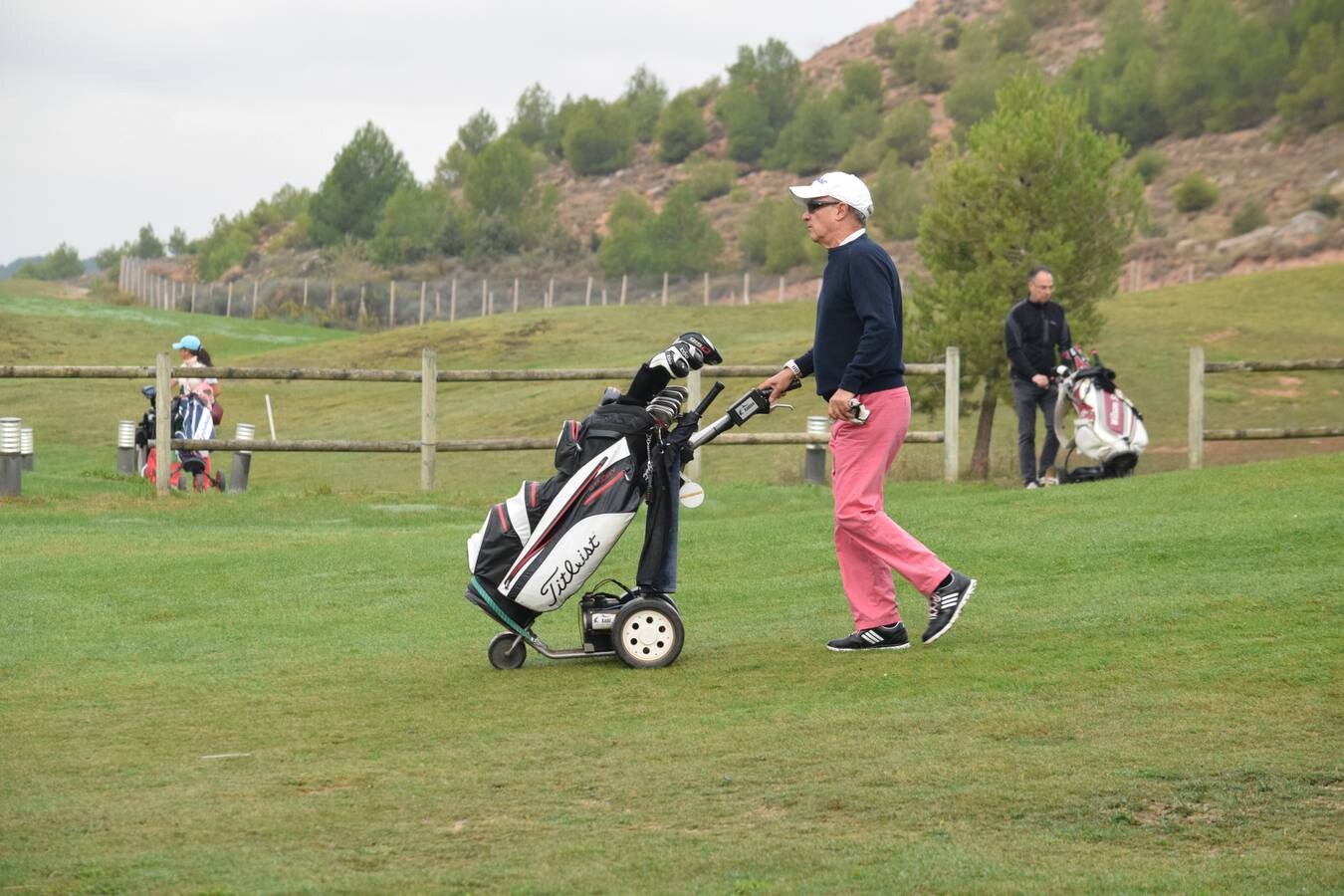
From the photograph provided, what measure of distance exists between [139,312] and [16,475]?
5472 centimetres

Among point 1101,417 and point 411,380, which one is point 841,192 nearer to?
point 1101,417

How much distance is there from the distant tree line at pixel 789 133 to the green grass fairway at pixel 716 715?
6917 cm

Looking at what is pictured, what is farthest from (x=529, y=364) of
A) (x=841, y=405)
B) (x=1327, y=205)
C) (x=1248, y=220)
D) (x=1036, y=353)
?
(x=1248, y=220)

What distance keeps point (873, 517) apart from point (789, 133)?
416 feet

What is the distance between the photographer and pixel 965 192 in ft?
87.8

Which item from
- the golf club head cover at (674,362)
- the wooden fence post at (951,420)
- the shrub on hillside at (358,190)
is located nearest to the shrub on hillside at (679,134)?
the shrub on hillside at (358,190)

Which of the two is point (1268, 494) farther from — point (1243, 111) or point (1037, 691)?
point (1243, 111)

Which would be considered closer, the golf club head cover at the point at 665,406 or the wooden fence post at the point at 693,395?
the golf club head cover at the point at 665,406

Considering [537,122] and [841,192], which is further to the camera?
[537,122]

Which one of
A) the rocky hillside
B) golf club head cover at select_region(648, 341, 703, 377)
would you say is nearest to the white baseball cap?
golf club head cover at select_region(648, 341, 703, 377)

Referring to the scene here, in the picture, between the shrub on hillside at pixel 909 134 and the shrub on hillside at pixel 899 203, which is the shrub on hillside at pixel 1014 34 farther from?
the shrub on hillside at pixel 899 203

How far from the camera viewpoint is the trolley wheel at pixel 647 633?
25.1 feet

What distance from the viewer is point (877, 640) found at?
25.9ft

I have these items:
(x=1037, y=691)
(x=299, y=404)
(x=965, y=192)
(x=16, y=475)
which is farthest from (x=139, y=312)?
(x=1037, y=691)
